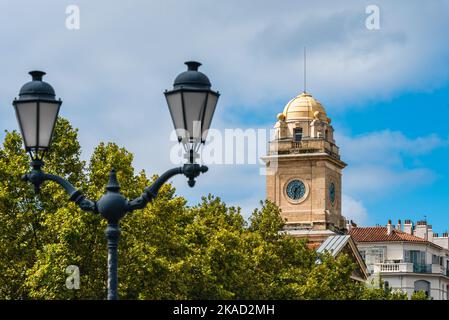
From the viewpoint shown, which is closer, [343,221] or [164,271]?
[164,271]

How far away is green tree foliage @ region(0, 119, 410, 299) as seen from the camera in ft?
178

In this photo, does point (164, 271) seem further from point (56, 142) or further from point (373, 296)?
point (373, 296)

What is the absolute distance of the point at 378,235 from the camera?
6147 inches

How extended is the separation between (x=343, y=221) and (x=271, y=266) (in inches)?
2713

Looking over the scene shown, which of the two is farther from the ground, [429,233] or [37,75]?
[429,233]

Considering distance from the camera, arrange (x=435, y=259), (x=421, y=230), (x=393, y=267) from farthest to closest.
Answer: (x=421, y=230) → (x=435, y=259) → (x=393, y=267)

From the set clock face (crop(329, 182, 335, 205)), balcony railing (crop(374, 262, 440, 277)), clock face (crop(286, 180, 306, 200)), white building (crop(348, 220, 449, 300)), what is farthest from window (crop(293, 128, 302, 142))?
balcony railing (crop(374, 262, 440, 277))

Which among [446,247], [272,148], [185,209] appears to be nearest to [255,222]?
[185,209]

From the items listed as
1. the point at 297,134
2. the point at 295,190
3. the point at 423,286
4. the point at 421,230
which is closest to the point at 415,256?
the point at 423,286

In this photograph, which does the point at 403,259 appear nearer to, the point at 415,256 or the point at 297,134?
the point at 415,256

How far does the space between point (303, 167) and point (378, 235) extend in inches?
619

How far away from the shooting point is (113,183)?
846 inches

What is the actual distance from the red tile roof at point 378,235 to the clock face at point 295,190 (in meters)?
12.4

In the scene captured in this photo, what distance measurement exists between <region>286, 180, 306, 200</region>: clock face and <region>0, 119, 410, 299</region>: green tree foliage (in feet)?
242
